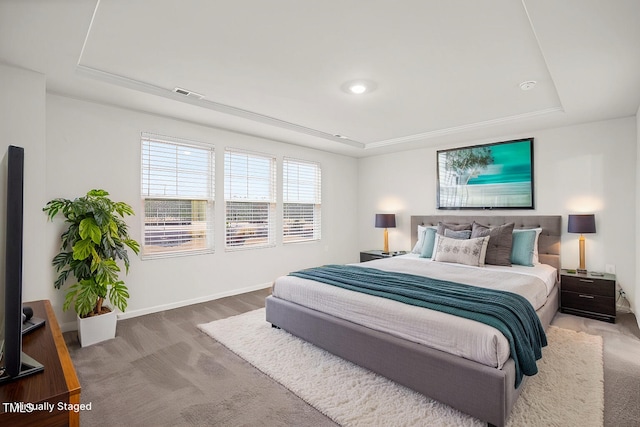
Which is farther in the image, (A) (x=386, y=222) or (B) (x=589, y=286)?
(A) (x=386, y=222)

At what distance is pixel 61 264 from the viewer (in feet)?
10.0

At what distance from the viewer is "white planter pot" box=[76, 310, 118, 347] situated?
9.67 feet

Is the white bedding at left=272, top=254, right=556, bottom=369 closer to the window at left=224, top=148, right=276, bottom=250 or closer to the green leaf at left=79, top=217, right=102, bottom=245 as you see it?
the window at left=224, top=148, right=276, bottom=250

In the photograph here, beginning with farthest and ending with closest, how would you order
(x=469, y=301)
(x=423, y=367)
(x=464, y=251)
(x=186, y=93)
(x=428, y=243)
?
(x=428, y=243), (x=464, y=251), (x=186, y=93), (x=469, y=301), (x=423, y=367)

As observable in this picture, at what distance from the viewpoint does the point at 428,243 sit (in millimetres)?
4691

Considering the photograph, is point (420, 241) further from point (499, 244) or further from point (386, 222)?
point (499, 244)

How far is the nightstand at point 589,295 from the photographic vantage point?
3.54 meters

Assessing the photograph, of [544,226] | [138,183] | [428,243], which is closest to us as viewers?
[138,183]

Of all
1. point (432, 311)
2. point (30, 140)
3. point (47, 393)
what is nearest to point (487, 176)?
point (432, 311)

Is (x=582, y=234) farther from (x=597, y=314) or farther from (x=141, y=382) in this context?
(x=141, y=382)

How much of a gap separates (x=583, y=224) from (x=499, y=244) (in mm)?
959

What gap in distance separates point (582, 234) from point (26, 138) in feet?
19.8

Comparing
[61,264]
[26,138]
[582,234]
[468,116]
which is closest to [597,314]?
[582,234]

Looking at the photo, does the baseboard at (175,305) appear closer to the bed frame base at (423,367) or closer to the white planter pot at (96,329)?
the white planter pot at (96,329)
